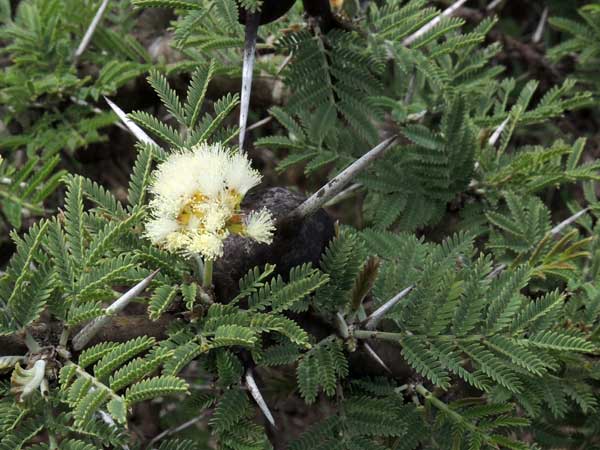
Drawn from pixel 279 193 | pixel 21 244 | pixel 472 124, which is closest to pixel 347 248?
pixel 279 193

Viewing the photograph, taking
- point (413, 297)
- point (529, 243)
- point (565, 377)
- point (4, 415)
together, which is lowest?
point (565, 377)

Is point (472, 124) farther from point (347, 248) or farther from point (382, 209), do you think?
point (347, 248)

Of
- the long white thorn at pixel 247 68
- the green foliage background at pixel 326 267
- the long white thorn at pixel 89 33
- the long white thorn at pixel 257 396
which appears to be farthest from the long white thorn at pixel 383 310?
the long white thorn at pixel 89 33

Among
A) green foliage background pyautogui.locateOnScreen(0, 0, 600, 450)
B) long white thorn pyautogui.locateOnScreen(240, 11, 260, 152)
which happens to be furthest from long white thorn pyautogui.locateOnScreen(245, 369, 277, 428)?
long white thorn pyautogui.locateOnScreen(240, 11, 260, 152)

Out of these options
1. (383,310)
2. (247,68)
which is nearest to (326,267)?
(383,310)

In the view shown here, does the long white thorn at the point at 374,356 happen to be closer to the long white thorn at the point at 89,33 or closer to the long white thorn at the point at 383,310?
the long white thorn at the point at 383,310

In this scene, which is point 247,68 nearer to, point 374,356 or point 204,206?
point 204,206

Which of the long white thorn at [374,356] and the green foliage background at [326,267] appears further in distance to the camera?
the long white thorn at [374,356]
